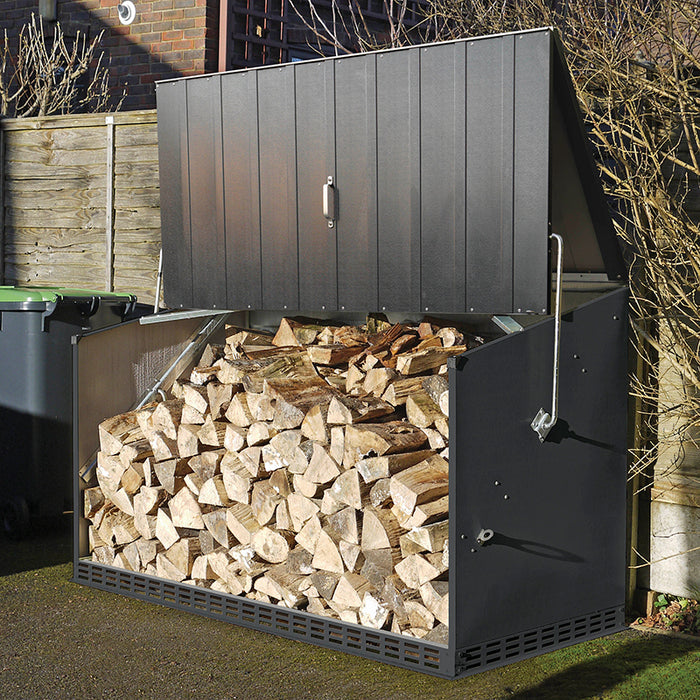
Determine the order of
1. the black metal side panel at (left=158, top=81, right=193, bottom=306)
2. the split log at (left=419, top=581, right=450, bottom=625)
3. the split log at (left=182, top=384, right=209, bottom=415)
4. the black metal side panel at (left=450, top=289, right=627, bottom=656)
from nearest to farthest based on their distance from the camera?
the black metal side panel at (left=450, top=289, right=627, bottom=656)
the split log at (left=419, top=581, right=450, bottom=625)
the split log at (left=182, top=384, right=209, bottom=415)
the black metal side panel at (left=158, top=81, right=193, bottom=306)

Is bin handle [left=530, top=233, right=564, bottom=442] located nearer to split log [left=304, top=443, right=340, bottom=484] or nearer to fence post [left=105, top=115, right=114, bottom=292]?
split log [left=304, top=443, right=340, bottom=484]

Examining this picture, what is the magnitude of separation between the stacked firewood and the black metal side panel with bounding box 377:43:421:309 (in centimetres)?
32

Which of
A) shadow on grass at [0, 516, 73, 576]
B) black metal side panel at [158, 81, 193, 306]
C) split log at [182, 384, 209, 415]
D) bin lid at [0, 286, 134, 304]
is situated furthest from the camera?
bin lid at [0, 286, 134, 304]

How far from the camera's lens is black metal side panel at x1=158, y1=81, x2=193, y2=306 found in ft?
14.5

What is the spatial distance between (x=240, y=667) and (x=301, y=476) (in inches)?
29.8

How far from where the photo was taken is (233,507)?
4.10 m

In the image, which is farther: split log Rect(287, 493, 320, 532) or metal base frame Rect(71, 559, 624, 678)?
split log Rect(287, 493, 320, 532)

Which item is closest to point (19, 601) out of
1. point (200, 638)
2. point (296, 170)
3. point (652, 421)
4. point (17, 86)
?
point (200, 638)

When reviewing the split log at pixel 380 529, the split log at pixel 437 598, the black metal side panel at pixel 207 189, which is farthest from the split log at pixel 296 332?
the split log at pixel 437 598

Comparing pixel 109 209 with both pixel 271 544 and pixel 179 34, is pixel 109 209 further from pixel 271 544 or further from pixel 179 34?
pixel 271 544

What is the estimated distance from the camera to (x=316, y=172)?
405cm

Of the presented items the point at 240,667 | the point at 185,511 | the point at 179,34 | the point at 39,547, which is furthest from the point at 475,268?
the point at 179,34

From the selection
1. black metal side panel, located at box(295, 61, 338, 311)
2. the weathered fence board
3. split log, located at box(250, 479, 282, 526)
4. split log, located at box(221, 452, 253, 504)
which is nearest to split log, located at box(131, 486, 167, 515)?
split log, located at box(221, 452, 253, 504)

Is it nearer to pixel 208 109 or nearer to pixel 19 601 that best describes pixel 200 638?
pixel 19 601
